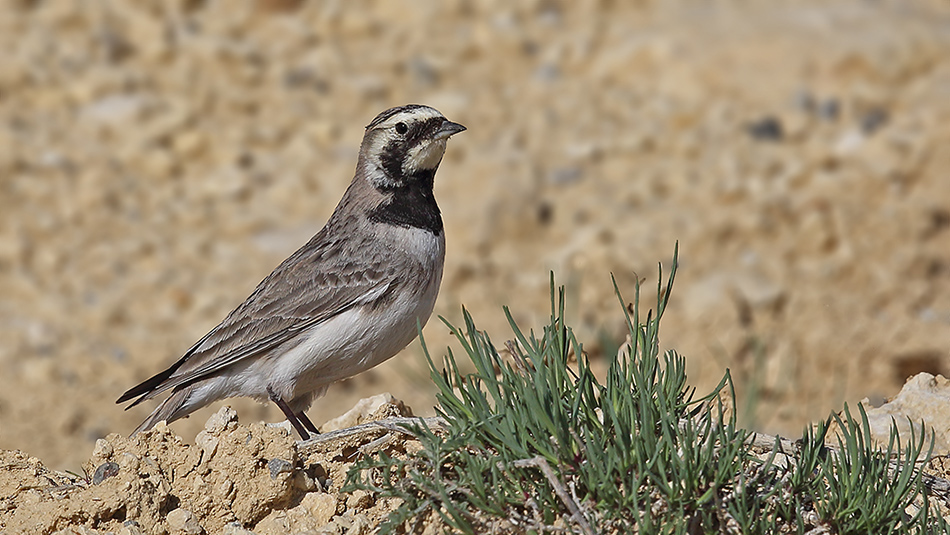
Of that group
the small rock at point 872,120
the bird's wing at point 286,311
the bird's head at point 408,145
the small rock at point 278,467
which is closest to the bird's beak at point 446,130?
the bird's head at point 408,145

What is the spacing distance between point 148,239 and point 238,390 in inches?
132

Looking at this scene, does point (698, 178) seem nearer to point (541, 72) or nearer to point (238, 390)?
point (541, 72)

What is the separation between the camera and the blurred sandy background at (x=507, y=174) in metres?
7.41

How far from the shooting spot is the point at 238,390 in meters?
5.30

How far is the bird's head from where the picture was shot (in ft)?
18.2

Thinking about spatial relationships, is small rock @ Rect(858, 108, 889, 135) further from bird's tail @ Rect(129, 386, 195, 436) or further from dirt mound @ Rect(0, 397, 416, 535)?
dirt mound @ Rect(0, 397, 416, 535)

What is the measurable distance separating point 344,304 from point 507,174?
12.0 feet

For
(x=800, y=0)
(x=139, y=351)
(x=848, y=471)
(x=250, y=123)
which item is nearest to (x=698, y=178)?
(x=800, y=0)

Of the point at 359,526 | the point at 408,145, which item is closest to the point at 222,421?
the point at 359,526

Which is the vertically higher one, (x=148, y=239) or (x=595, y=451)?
(x=148, y=239)

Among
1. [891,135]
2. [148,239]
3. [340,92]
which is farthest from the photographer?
[340,92]

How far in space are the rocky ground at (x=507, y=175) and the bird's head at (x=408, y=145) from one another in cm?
166

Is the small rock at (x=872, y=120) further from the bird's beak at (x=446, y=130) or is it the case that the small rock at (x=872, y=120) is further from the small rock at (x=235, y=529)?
the small rock at (x=235, y=529)

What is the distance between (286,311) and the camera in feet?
17.5
